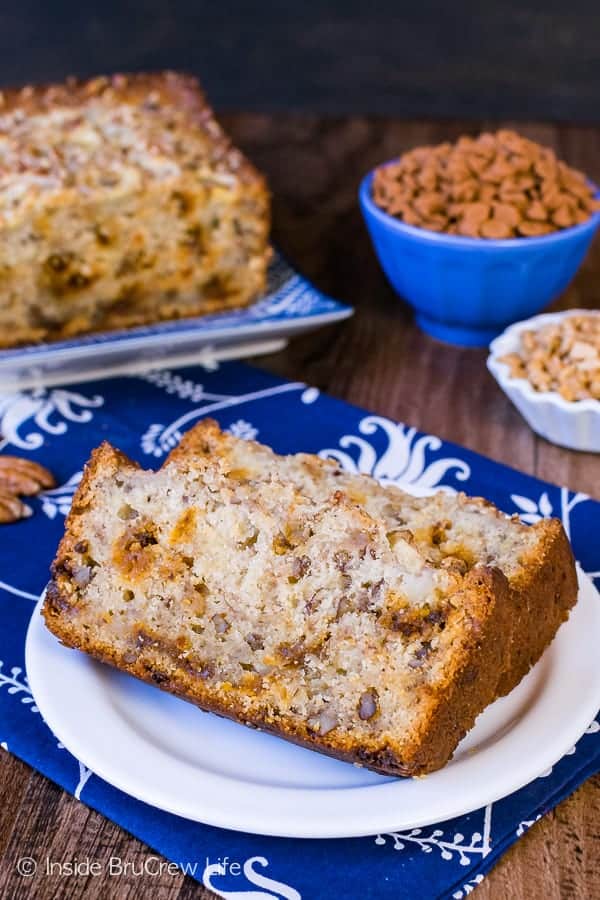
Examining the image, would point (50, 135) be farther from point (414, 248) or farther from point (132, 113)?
point (414, 248)

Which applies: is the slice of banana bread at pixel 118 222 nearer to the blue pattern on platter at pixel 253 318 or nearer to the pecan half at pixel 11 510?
the blue pattern on platter at pixel 253 318

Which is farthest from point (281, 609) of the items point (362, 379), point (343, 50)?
point (343, 50)

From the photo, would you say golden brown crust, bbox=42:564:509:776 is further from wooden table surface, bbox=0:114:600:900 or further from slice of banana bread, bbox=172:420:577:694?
wooden table surface, bbox=0:114:600:900

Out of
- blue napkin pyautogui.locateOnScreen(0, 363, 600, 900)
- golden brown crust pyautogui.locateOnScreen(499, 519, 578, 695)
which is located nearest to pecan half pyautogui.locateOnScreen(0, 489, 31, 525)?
blue napkin pyautogui.locateOnScreen(0, 363, 600, 900)

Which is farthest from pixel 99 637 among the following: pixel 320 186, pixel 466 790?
pixel 320 186

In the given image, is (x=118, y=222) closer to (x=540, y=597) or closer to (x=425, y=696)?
(x=540, y=597)

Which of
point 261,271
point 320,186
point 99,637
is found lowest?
point 320,186
